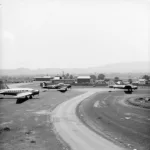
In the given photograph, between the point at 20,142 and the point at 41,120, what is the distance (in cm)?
841

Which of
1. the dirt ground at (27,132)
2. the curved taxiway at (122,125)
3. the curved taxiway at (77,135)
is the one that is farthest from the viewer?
the curved taxiway at (122,125)

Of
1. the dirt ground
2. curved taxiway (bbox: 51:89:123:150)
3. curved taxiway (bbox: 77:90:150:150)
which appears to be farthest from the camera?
curved taxiway (bbox: 77:90:150:150)

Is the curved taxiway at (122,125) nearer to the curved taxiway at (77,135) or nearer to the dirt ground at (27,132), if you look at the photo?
the curved taxiway at (77,135)

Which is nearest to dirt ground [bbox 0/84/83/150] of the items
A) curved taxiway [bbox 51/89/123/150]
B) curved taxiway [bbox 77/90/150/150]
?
curved taxiway [bbox 51/89/123/150]

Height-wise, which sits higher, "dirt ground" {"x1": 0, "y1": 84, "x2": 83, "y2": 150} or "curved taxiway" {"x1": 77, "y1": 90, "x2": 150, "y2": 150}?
"dirt ground" {"x1": 0, "y1": 84, "x2": 83, "y2": 150}

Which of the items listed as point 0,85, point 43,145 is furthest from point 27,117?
point 0,85

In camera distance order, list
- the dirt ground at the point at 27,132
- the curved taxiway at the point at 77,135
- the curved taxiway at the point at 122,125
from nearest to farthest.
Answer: the curved taxiway at the point at 77,135 < the dirt ground at the point at 27,132 < the curved taxiway at the point at 122,125

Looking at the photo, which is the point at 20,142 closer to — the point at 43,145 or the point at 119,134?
the point at 43,145

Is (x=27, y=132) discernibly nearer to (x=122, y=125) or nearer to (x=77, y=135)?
(x=77, y=135)

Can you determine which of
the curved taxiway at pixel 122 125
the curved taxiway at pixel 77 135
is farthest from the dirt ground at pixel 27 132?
the curved taxiway at pixel 122 125

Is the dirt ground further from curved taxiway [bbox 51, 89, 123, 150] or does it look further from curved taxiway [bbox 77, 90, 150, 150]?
curved taxiway [bbox 77, 90, 150, 150]

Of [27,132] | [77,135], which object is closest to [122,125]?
[77,135]

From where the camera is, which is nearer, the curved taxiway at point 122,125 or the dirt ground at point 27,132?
the dirt ground at point 27,132

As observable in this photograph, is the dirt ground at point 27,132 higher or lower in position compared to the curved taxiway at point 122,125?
higher
